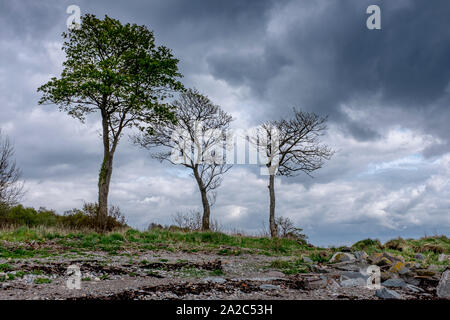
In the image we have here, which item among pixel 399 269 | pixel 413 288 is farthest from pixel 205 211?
pixel 413 288

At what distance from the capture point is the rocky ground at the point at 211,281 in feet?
25.3

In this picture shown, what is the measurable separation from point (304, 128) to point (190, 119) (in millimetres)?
9107

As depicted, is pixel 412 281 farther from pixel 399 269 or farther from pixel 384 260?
pixel 384 260

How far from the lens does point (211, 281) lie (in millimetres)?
9211

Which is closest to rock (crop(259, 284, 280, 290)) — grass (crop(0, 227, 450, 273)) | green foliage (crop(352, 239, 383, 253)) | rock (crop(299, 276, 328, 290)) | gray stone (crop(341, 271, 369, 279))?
rock (crop(299, 276, 328, 290))

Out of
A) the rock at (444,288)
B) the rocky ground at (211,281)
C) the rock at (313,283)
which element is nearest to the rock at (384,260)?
the rocky ground at (211,281)

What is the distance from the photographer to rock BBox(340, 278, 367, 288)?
9547 mm

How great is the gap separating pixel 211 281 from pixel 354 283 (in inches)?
145

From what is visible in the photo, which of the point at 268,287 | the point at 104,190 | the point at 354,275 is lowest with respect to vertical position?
the point at 268,287

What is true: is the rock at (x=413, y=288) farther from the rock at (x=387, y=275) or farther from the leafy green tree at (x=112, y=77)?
the leafy green tree at (x=112, y=77)

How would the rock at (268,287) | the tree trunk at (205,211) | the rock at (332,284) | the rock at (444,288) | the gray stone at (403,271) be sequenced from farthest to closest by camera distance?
the tree trunk at (205,211) → the gray stone at (403,271) → the rock at (332,284) → the rock at (444,288) → the rock at (268,287)

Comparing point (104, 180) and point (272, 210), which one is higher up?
point (104, 180)

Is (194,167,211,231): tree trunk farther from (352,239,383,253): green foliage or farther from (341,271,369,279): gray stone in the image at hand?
(341,271,369,279): gray stone
